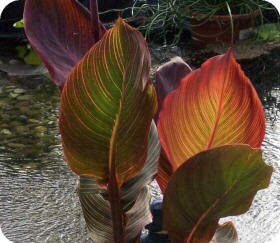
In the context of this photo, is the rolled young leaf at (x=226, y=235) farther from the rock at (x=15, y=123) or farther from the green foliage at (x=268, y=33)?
the green foliage at (x=268, y=33)

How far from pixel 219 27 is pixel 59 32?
2.21 meters

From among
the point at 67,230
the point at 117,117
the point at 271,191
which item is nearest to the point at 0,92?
the point at 67,230

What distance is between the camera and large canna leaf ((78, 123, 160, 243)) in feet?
2.84

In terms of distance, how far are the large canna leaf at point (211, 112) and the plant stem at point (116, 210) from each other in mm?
90

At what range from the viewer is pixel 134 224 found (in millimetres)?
883

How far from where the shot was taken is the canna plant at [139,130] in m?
0.72

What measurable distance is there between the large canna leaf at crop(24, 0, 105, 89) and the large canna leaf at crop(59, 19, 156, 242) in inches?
4.7

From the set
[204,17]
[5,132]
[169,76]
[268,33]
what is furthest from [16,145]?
[268,33]

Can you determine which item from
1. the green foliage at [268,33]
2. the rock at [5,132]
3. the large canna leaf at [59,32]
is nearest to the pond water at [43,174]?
the rock at [5,132]

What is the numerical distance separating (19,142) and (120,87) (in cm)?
157

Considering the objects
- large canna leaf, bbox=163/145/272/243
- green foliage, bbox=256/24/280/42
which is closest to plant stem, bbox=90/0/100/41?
large canna leaf, bbox=163/145/272/243

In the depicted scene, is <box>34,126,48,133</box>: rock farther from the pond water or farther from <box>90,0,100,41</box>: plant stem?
<box>90,0,100,41</box>: plant stem

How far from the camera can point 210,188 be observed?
0.77m

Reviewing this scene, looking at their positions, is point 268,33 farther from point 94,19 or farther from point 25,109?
point 94,19
